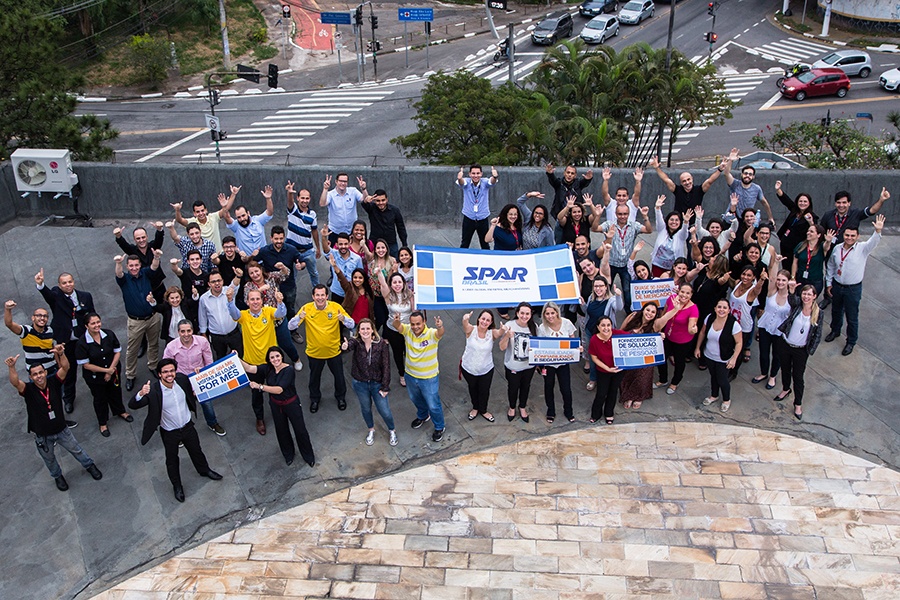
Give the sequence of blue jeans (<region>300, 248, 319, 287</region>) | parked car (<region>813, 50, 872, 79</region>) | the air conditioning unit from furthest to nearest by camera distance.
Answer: parked car (<region>813, 50, 872, 79</region>) → the air conditioning unit → blue jeans (<region>300, 248, 319, 287</region>)

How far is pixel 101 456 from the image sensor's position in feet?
35.5

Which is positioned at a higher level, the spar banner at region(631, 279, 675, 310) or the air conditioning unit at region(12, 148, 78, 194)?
the air conditioning unit at region(12, 148, 78, 194)

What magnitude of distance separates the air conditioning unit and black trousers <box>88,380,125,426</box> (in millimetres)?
6498

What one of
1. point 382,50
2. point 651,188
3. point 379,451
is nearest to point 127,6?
point 382,50

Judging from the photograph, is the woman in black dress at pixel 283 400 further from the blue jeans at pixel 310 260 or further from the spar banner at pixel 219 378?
the blue jeans at pixel 310 260

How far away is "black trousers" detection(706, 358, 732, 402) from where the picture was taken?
11094mm

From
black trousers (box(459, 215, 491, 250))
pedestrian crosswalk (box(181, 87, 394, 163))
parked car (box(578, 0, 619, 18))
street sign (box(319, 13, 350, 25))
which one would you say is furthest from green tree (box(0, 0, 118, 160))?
parked car (box(578, 0, 619, 18))

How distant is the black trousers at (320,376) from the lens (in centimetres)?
1113

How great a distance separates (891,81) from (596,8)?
15.4m

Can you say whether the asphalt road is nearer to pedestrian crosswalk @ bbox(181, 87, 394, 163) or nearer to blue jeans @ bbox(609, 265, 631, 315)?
pedestrian crosswalk @ bbox(181, 87, 394, 163)

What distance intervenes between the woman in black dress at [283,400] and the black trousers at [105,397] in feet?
5.90

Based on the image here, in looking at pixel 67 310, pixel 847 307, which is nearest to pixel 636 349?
pixel 847 307

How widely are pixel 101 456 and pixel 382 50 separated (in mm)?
35627

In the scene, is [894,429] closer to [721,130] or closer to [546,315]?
[546,315]
